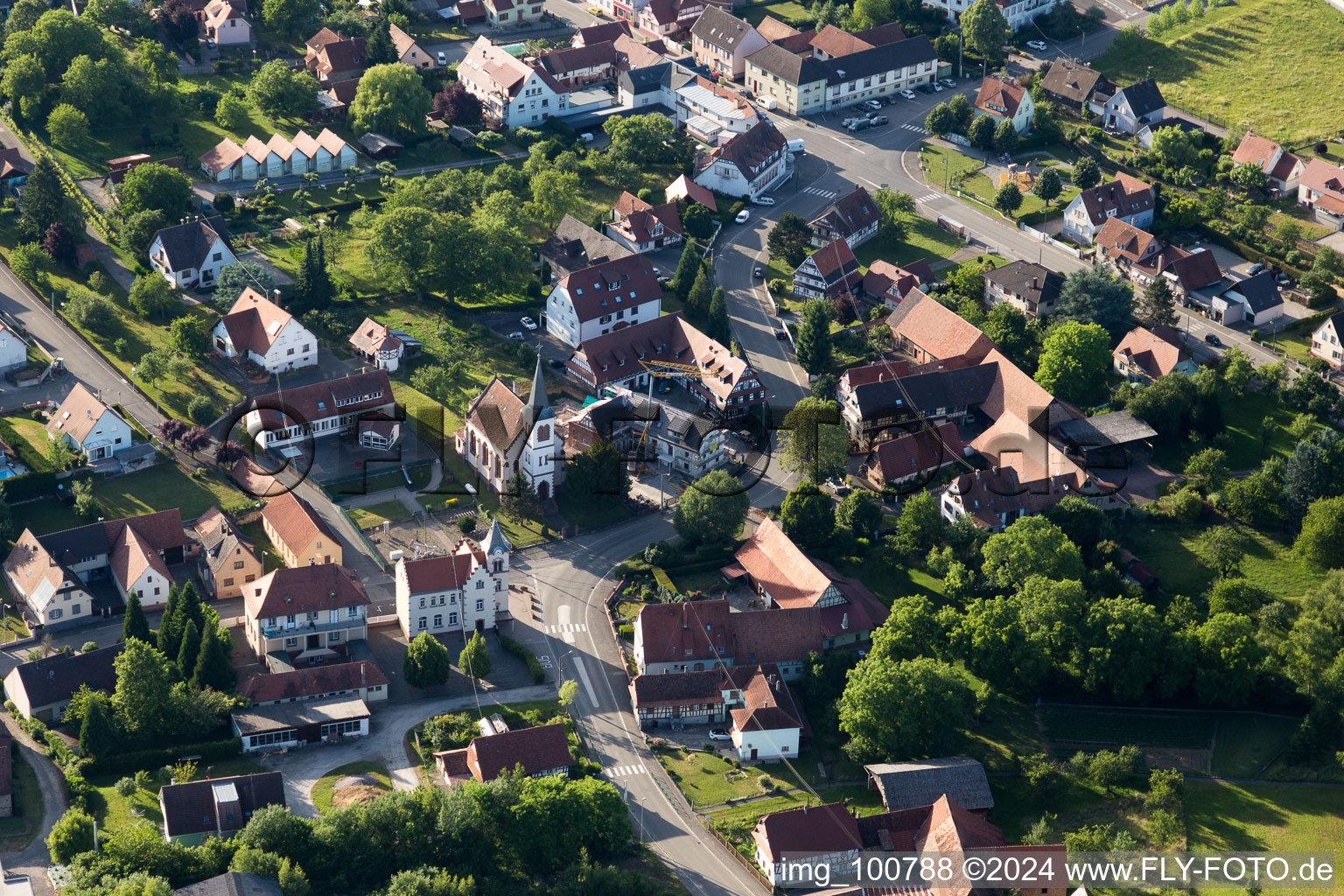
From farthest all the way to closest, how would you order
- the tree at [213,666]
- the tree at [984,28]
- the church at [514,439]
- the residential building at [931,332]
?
the tree at [984,28] → the residential building at [931,332] → the church at [514,439] → the tree at [213,666]

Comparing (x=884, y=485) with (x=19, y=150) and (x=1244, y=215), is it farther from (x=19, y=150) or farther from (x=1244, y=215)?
(x=19, y=150)

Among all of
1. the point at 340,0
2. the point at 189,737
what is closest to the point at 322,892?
the point at 189,737

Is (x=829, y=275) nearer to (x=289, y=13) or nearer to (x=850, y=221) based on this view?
(x=850, y=221)

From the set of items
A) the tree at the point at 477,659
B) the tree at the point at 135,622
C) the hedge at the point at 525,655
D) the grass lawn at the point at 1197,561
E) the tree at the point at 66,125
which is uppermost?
the tree at the point at 66,125

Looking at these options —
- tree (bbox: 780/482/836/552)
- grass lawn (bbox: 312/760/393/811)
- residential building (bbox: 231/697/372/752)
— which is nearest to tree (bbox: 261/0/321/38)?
tree (bbox: 780/482/836/552)

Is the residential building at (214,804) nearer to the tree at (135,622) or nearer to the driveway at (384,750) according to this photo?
the driveway at (384,750)

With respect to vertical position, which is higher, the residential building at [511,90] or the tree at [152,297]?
the residential building at [511,90]

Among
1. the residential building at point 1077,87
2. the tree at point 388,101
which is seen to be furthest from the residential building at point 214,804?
the residential building at point 1077,87
